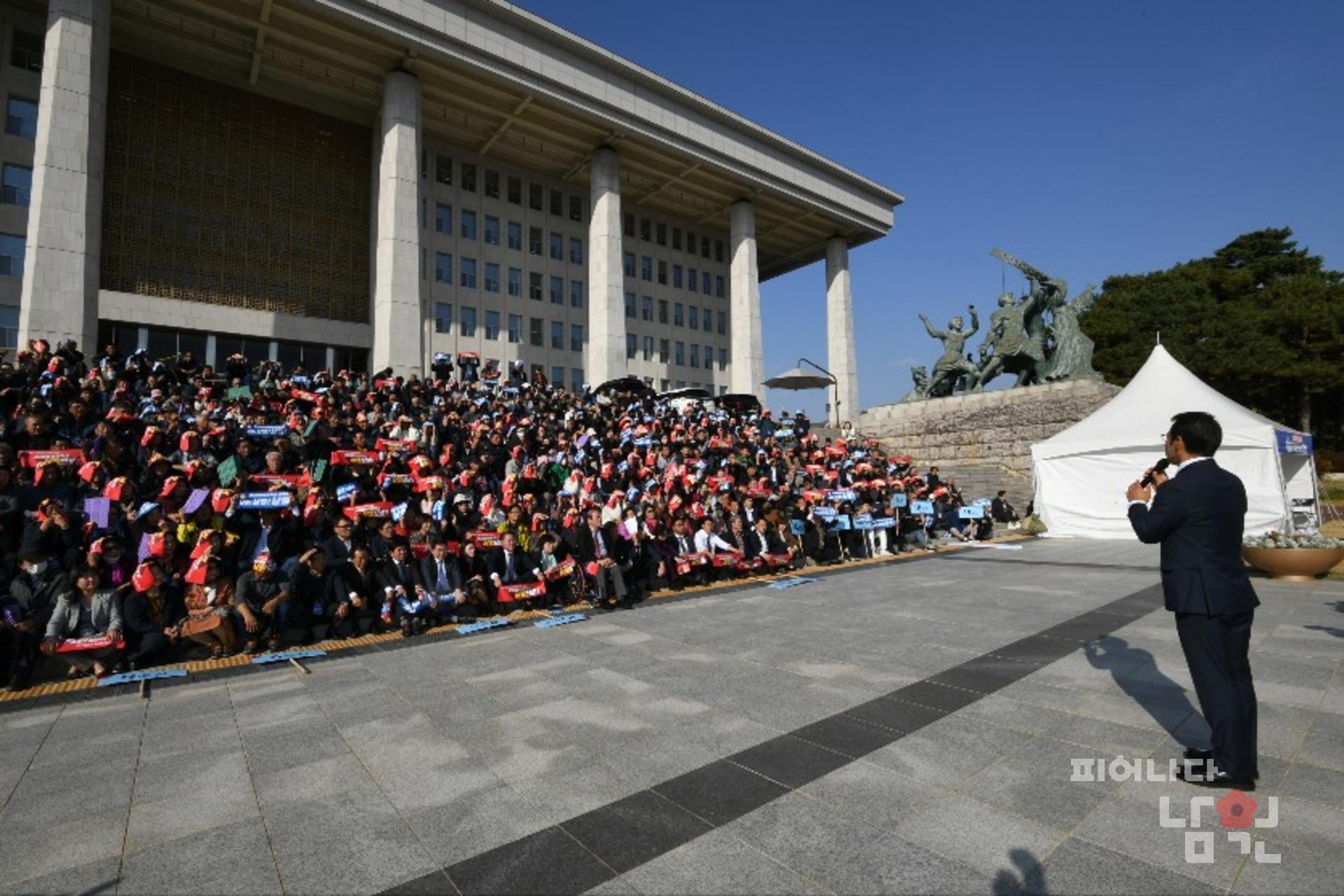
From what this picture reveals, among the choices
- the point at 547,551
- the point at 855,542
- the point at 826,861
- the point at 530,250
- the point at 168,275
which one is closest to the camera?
the point at 826,861

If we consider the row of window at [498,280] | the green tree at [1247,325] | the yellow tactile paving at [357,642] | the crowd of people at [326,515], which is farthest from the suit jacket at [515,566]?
the green tree at [1247,325]

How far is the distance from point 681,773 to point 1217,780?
323 centimetres

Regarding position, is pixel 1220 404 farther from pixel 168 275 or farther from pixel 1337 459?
Result: pixel 168 275

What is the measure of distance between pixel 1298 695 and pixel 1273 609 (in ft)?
15.4

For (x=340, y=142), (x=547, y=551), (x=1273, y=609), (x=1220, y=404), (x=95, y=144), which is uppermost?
(x=340, y=142)

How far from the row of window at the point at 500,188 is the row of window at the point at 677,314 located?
718 centimetres

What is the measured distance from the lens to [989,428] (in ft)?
105

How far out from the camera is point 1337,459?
124 feet

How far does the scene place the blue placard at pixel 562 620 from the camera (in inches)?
346

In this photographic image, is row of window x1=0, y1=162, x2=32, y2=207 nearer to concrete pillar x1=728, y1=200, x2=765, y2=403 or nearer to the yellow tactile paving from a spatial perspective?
the yellow tactile paving

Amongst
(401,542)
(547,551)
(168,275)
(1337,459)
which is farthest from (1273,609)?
(1337,459)

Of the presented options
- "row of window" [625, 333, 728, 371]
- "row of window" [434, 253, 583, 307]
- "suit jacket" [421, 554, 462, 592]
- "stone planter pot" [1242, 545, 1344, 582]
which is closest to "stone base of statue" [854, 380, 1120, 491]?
"stone planter pot" [1242, 545, 1344, 582]

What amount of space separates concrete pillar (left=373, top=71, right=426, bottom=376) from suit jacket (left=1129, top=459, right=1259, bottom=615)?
29.9 m

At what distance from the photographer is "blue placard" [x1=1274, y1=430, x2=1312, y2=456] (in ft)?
53.4
